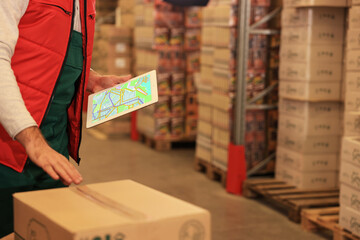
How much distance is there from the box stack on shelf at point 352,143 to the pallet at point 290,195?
30.1 inches

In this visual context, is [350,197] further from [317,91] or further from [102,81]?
[102,81]

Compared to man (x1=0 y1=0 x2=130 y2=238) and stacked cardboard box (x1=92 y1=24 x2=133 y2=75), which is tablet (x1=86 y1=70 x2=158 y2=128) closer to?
man (x1=0 y1=0 x2=130 y2=238)

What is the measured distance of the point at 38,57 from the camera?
2.31m

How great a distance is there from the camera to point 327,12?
5.77 m

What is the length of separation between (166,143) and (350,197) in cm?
482

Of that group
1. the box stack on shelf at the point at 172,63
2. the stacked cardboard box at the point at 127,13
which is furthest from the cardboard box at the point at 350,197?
the stacked cardboard box at the point at 127,13

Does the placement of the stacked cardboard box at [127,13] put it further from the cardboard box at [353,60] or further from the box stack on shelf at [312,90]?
the cardboard box at [353,60]

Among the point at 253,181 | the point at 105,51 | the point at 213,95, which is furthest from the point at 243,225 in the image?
the point at 105,51

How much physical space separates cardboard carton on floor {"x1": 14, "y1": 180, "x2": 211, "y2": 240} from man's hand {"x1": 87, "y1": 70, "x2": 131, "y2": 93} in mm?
920

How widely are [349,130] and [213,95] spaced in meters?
2.49

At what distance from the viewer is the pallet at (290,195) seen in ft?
18.0

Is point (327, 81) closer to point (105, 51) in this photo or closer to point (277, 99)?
point (277, 99)

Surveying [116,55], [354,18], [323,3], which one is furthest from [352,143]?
[116,55]

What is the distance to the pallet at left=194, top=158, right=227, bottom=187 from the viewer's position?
6770mm
